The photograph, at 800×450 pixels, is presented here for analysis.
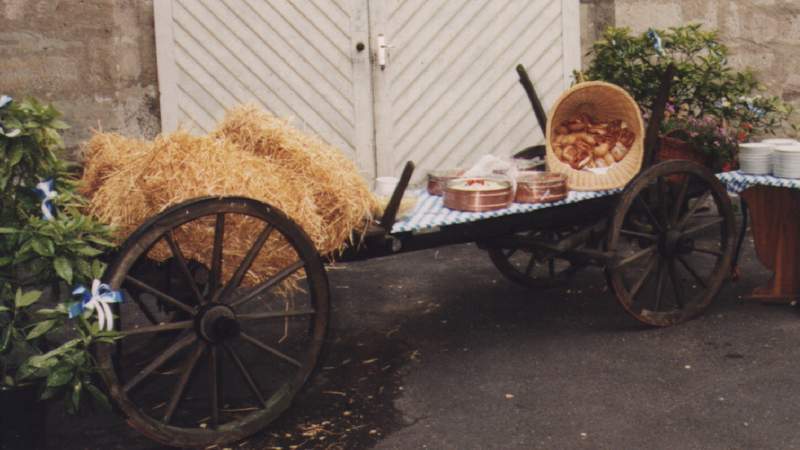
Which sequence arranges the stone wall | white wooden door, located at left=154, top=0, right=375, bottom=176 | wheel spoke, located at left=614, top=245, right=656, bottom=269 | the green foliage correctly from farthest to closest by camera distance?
the stone wall, white wooden door, located at left=154, top=0, right=375, bottom=176, the green foliage, wheel spoke, located at left=614, top=245, right=656, bottom=269

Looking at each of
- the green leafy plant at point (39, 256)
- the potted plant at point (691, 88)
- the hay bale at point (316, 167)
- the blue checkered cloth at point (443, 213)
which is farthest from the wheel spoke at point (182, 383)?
the potted plant at point (691, 88)

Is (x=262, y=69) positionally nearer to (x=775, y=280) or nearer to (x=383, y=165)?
(x=383, y=165)

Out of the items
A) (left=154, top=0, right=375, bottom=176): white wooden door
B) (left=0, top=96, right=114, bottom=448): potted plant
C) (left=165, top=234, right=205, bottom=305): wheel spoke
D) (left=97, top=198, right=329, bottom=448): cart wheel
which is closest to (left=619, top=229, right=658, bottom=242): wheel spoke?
(left=97, top=198, right=329, bottom=448): cart wheel

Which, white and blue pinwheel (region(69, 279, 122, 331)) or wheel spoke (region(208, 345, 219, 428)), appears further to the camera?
wheel spoke (region(208, 345, 219, 428))

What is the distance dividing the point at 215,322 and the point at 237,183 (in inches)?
21.2

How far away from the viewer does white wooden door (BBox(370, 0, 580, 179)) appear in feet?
24.5

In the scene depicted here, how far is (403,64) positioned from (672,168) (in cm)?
301

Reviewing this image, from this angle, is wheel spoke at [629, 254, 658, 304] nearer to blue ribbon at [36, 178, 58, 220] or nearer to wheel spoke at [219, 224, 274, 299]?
wheel spoke at [219, 224, 274, 299]

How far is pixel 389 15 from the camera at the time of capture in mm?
7375

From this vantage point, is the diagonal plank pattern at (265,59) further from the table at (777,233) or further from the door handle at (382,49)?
the table at (777,233)

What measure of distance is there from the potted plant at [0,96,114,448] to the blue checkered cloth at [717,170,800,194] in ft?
10.5

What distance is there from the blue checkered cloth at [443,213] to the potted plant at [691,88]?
744 mm

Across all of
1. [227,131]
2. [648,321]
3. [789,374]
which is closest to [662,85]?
[648,321]

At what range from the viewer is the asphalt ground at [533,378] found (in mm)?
3984
